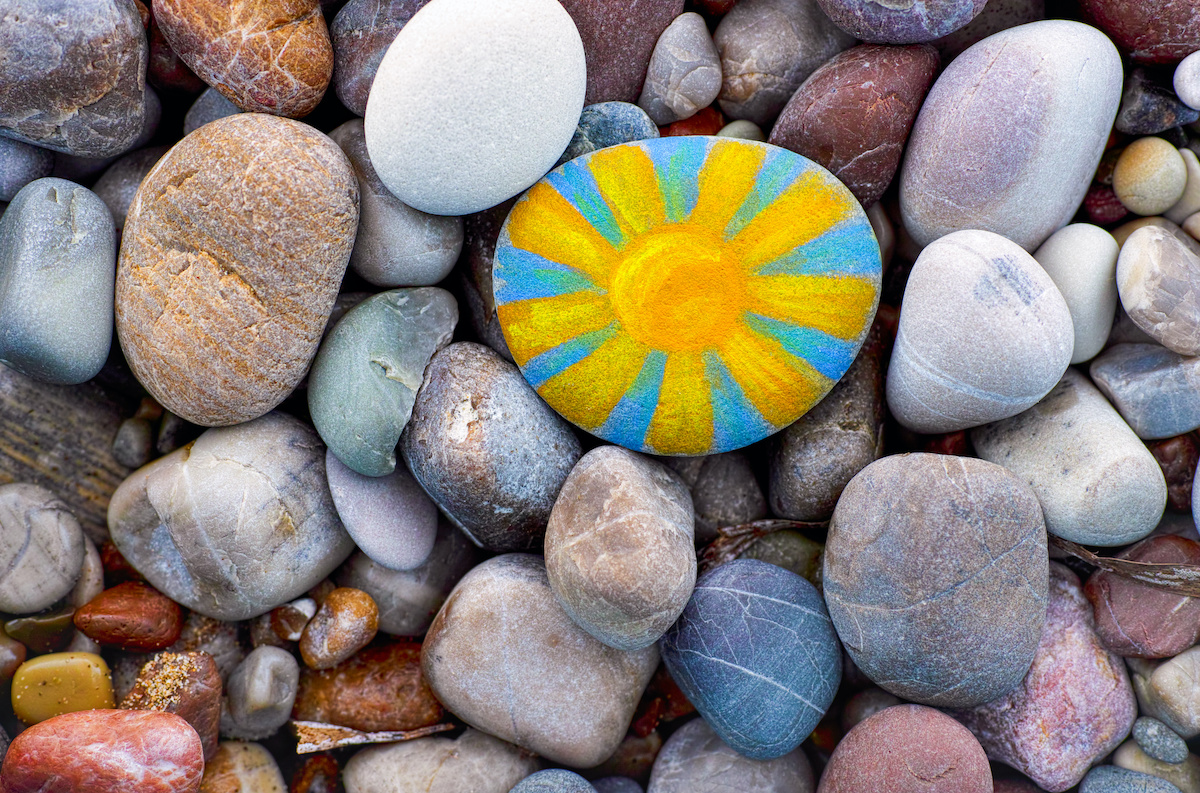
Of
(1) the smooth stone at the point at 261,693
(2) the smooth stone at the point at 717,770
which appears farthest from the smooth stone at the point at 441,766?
(2) the smooth stone at the point at 717,770

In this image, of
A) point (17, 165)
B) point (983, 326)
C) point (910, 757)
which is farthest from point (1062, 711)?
point (17, 165)

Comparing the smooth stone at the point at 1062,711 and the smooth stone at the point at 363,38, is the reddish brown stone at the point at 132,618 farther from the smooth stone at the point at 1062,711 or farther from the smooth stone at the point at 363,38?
the smooth stone at the point at 1062,711

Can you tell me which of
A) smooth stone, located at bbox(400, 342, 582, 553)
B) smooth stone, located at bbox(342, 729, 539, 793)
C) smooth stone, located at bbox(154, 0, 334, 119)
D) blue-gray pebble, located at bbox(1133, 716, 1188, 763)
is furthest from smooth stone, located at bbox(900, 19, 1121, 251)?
smooth stone, located at bbox(342, 729, 539, 793)

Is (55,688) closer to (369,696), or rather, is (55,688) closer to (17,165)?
(369,696)

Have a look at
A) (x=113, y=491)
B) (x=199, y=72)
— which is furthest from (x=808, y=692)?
(x=199, y=72)

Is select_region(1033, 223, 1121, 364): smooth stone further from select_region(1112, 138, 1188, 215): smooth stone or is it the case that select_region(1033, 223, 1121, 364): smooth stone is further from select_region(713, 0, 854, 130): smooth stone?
select_region(713, 0, 854, 130): smooth stone
